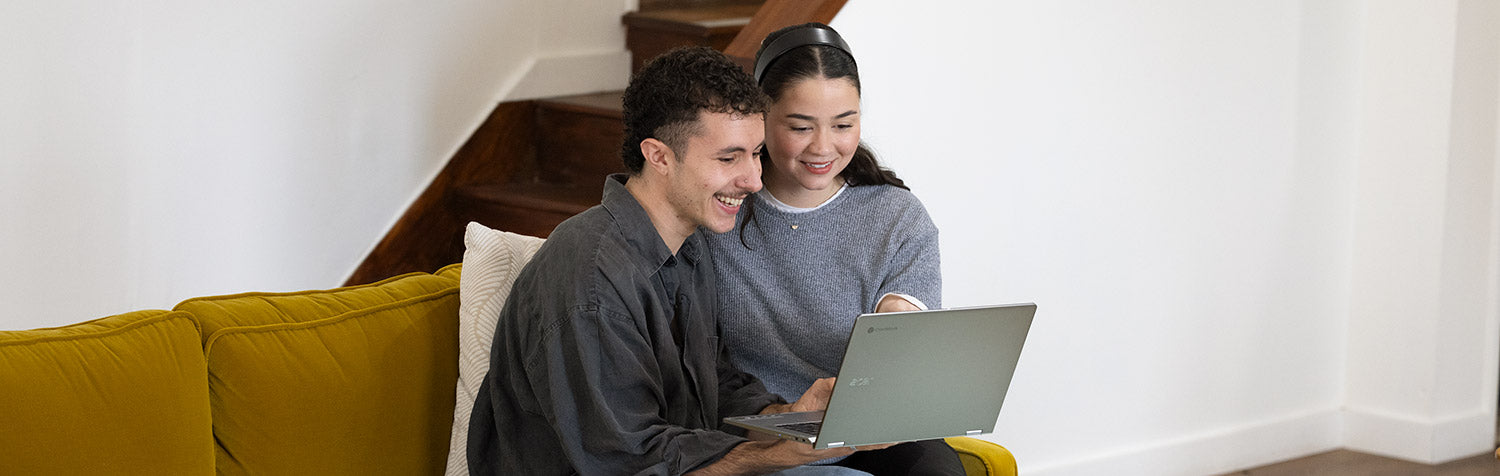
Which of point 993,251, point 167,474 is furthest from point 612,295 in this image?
point 993,251

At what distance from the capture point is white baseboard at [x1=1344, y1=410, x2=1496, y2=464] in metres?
3.90

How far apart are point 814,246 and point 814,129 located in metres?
0.19

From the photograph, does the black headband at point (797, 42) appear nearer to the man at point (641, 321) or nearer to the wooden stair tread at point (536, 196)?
the man at point (641, 321)

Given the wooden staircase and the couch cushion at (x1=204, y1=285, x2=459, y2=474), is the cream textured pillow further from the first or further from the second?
the wooden staircase

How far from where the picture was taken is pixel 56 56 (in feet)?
8.13

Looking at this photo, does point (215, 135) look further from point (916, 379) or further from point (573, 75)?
point (916, 379)

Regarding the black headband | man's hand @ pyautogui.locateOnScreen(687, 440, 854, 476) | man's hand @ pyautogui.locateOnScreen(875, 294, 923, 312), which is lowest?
man's hand @ pyautogui.locateOnScreen(687, 440, 854, 476)

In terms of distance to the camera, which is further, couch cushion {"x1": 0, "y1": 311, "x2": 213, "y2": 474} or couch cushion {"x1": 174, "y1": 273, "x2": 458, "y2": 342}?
couch cushion {"x1": 174, "y1": 273, "x2": 458, "y2": 342}

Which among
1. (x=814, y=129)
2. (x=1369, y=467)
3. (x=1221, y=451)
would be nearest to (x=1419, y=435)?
(x=1369, y=467)

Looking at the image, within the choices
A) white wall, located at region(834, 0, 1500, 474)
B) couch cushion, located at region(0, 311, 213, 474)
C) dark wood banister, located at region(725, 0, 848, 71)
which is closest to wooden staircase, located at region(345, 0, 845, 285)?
dark wood banister, located at region(725, 0, 848, 71)

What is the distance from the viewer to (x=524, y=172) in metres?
3.52

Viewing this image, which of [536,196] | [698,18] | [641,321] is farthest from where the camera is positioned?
[698,18]

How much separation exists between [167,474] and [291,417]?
0.18m

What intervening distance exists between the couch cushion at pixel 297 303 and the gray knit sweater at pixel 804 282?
44 cm
